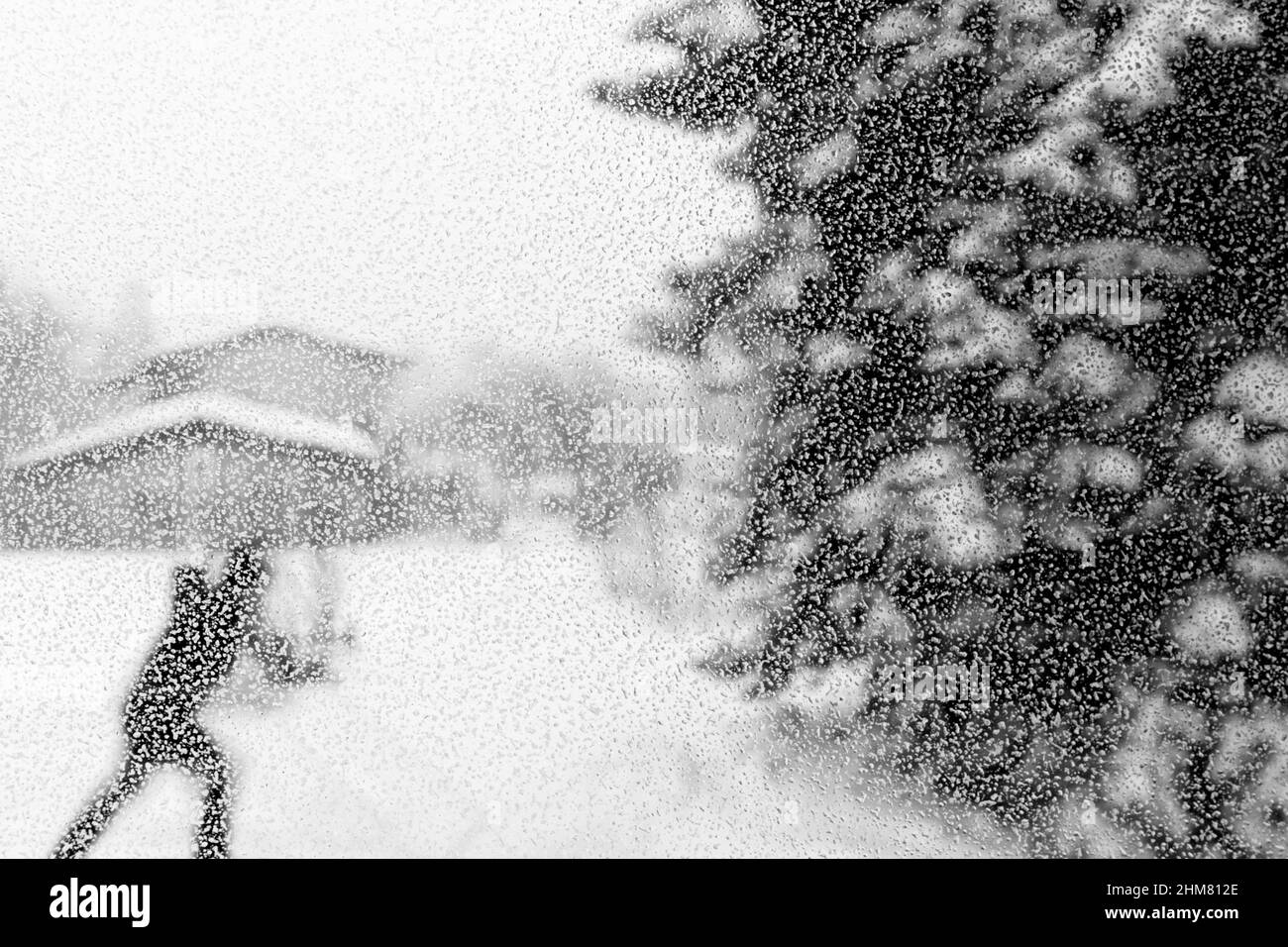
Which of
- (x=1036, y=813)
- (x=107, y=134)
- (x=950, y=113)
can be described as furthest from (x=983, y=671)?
(x=107, y=134)

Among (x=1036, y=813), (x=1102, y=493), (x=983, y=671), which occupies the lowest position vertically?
(x=1036, y=813)

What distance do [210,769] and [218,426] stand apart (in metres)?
0.27

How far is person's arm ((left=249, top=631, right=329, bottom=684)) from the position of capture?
2.21ft

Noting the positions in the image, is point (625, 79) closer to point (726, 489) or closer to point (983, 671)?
point (726, 489)

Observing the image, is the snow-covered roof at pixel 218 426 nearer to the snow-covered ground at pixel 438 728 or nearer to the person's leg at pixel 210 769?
the snow-covered ground at pixel 438 728

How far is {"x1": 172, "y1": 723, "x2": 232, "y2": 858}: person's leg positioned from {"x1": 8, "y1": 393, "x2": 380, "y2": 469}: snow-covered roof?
0.23 m

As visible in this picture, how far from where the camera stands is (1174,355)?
651mm

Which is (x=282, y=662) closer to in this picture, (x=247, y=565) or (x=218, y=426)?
(x=247, y=565)

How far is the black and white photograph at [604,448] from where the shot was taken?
2.15ft

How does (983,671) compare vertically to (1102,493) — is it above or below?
below

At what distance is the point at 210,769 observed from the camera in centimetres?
67

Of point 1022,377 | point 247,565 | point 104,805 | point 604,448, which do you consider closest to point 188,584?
point 247,565

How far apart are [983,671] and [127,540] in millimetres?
676

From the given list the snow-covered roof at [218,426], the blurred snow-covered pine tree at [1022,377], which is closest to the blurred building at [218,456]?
the snow-covered roof at [218,426]
